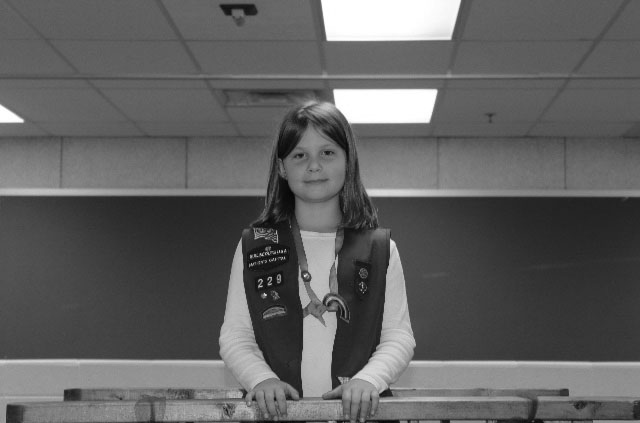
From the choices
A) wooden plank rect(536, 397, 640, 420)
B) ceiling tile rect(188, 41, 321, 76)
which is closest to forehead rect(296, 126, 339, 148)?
wooden plank rect(536, 397, 640, 420)

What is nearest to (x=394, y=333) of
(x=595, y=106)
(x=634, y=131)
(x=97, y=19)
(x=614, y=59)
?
(x=97, y=19)

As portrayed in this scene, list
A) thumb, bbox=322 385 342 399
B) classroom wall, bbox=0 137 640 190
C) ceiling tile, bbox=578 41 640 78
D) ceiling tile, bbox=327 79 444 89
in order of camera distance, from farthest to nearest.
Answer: classroom wall, bbox=0 137 640 190, ceiling tile, bbox=327 79 444 89, ceiling tile, bbox=578 41 640 78, thumb, bbox=322 385 342 399

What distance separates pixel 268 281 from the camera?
147 centimetres

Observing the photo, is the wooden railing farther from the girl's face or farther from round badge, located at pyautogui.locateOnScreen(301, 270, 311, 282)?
the girl's face

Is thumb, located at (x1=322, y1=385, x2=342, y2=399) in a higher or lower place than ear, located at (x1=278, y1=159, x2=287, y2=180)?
lower

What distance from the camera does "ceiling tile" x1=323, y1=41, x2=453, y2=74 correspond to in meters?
4.48

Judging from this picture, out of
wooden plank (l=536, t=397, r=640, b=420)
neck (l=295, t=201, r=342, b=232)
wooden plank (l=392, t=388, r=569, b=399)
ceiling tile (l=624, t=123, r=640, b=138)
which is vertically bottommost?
wooden plank (l=392, t=388, r=569, b=399)

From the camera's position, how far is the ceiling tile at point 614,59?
4.42 meters

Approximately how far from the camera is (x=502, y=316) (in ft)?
20.3

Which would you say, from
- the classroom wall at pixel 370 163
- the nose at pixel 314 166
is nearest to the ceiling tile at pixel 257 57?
the classroom wall at pixel 370 163

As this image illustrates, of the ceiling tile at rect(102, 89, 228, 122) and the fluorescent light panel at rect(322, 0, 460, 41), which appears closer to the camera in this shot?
the fluorescent light panel at rect(322, 0, 460, 41)

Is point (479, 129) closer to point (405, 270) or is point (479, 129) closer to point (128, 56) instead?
point (405, 270)

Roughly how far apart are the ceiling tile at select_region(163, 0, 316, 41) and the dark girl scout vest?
258 cm

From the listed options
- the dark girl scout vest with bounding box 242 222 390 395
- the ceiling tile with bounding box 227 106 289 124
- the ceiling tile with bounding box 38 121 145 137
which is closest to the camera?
the dark girl scout vest with bounding box 242 222 390 395
